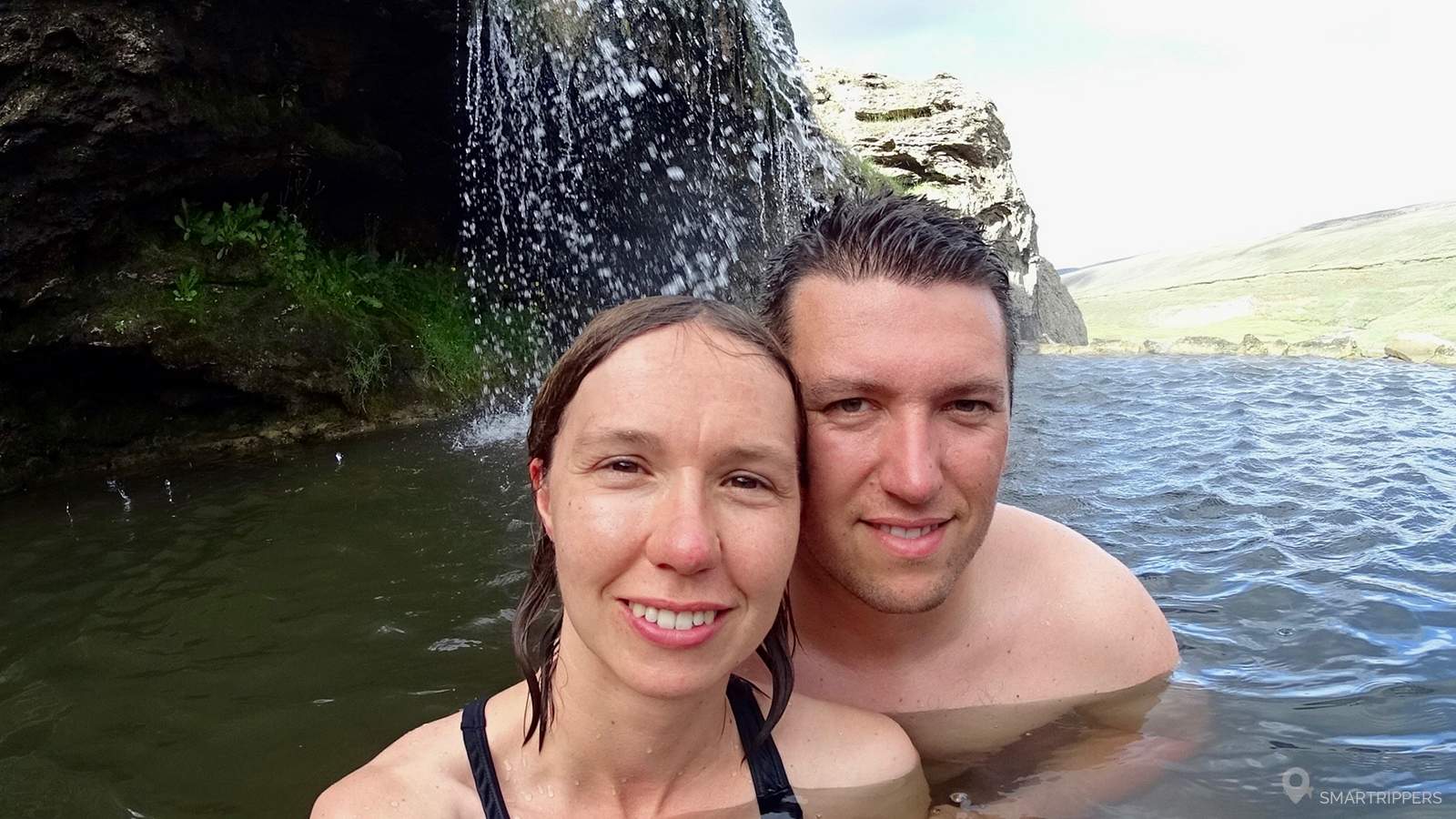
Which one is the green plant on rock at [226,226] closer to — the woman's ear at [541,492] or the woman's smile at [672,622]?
the woman's ear at [541,492]

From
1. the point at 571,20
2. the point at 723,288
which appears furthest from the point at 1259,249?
the point at 571,20

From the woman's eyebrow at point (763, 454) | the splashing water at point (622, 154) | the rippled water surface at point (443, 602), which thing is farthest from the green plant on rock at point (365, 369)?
the woman's eyebrow at point (763, 454)

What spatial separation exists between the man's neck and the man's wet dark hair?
54 centimetres

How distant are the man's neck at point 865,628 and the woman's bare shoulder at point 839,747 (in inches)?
10.1

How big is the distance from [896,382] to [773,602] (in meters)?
0.53

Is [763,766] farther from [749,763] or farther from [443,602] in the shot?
[443,602]

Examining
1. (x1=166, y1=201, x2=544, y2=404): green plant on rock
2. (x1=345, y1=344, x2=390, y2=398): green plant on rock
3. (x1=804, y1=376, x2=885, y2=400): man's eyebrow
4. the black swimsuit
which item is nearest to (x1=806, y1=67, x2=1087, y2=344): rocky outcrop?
(x1=166, y1=201, x2=544, y2=404): green plant on rock

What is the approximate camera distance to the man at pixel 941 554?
6.59 feet

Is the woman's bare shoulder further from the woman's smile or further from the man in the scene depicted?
the woman's smile

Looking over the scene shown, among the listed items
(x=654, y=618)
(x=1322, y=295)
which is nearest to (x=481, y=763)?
(x=654, y=618)

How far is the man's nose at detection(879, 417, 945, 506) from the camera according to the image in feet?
6.35

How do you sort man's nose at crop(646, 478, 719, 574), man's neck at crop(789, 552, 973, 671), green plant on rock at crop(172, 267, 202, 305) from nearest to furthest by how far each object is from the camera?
→ man's nose at crop(646, 478, 719, 574) → man's neck at crop(789, 552, 973, 671) → green plant on rock at crop(172, 267, 202, 305)

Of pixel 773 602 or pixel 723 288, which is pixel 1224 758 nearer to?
pixel 773 602

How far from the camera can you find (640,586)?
161 cm
